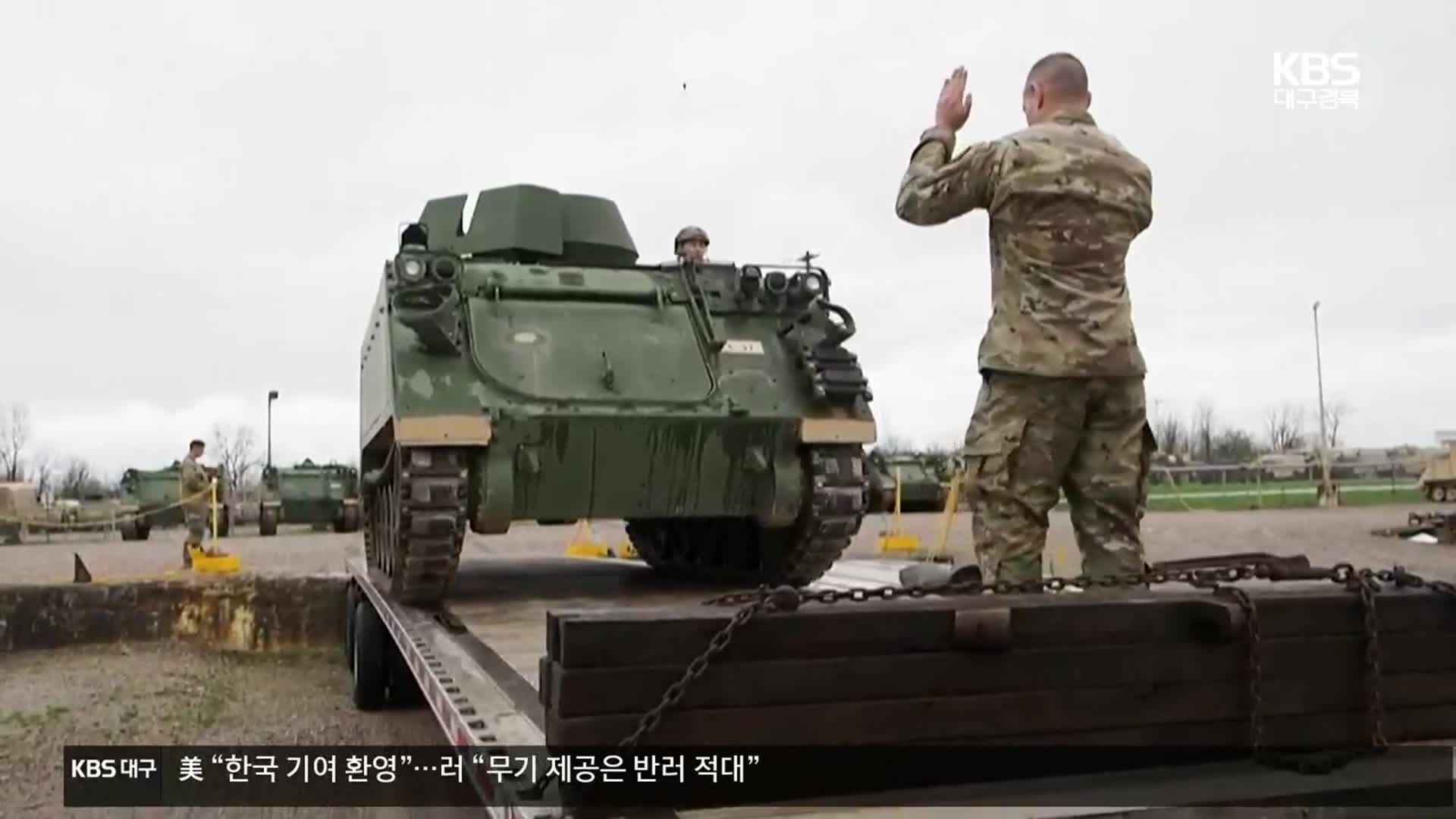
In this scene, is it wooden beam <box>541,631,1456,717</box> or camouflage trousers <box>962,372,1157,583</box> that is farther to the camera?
camouflage trousers <box>962,372,1157,583</box>

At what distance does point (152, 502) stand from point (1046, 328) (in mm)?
25147

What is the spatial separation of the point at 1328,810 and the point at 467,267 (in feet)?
20.1

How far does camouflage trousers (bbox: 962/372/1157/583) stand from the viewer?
334 centimetres

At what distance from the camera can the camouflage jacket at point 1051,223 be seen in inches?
130

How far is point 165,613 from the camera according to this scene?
8.79 m

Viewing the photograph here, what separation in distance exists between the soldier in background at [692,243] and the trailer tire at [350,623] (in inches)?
117

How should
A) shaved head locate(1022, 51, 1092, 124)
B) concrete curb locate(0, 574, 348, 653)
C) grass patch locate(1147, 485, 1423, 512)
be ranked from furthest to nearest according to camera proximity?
grass patch locate(1147, 485, 1423, 512) → concrete curb locate(0, 574, 348, 653) → shaved head locate(1022, 51, 1092, 124)

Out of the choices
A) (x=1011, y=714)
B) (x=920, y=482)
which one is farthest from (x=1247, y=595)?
(x=920, y=482)

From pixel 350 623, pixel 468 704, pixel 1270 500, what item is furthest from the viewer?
pixel 1270 500

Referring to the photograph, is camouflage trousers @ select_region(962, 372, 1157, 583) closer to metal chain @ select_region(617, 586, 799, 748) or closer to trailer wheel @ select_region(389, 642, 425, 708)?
metal chain @ select_region(617, 586, 799, 748)

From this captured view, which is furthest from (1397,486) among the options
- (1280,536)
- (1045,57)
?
(1045,57)

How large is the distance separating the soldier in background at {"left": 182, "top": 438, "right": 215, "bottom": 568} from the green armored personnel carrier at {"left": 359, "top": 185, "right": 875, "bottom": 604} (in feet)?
20.2

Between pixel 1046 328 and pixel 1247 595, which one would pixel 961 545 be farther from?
pixel 1247 595

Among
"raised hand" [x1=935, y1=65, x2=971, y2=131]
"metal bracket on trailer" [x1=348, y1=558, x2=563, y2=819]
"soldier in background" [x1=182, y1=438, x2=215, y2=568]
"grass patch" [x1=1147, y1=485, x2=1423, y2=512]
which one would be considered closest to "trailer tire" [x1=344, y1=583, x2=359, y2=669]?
"metal bracket on trailer" [x1=348, y1=558, x2=563, y2=819]
